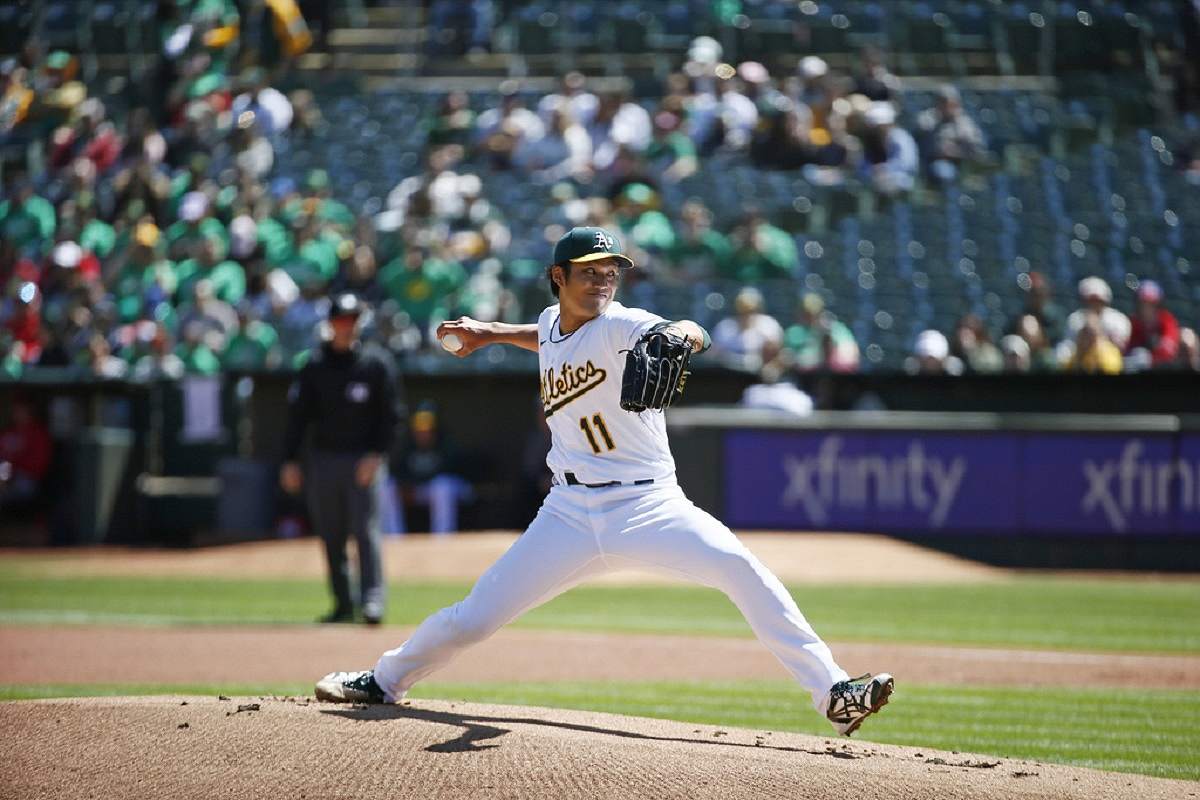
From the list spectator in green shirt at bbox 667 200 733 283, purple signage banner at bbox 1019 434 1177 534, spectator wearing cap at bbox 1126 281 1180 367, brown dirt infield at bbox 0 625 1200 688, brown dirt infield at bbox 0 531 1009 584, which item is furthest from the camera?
spectator in green shirt at bbox 667 200 733 283

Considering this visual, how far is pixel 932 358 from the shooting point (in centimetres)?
1712

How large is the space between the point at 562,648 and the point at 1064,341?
9.72m

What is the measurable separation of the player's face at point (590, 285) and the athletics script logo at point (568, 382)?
0.23m

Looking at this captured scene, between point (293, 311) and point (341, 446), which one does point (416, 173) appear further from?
point (341, 446)

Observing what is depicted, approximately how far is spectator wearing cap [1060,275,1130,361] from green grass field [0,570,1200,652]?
3283mm

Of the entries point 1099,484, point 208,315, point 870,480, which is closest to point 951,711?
point 870,480

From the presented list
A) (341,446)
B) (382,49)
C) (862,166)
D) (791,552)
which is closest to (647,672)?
(341,446)

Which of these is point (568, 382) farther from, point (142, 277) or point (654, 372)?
point (142, 277)

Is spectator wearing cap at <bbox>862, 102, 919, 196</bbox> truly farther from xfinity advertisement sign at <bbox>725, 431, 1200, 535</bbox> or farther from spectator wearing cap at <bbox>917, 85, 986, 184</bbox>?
xfinity advertisement sign at <bbox>725, 431, 1200, 535</bbox>

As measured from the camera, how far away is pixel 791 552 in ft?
50.8

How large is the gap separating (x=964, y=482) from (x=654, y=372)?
11.4 m

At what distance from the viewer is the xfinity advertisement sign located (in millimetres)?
16000

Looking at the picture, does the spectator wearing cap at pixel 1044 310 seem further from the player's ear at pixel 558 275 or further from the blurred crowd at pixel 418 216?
the player's ear at pixel 558 275

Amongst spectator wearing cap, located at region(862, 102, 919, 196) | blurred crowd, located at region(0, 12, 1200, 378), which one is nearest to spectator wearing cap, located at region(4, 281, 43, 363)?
blurred crowd, located at region(0, 12, 1200, 378)
